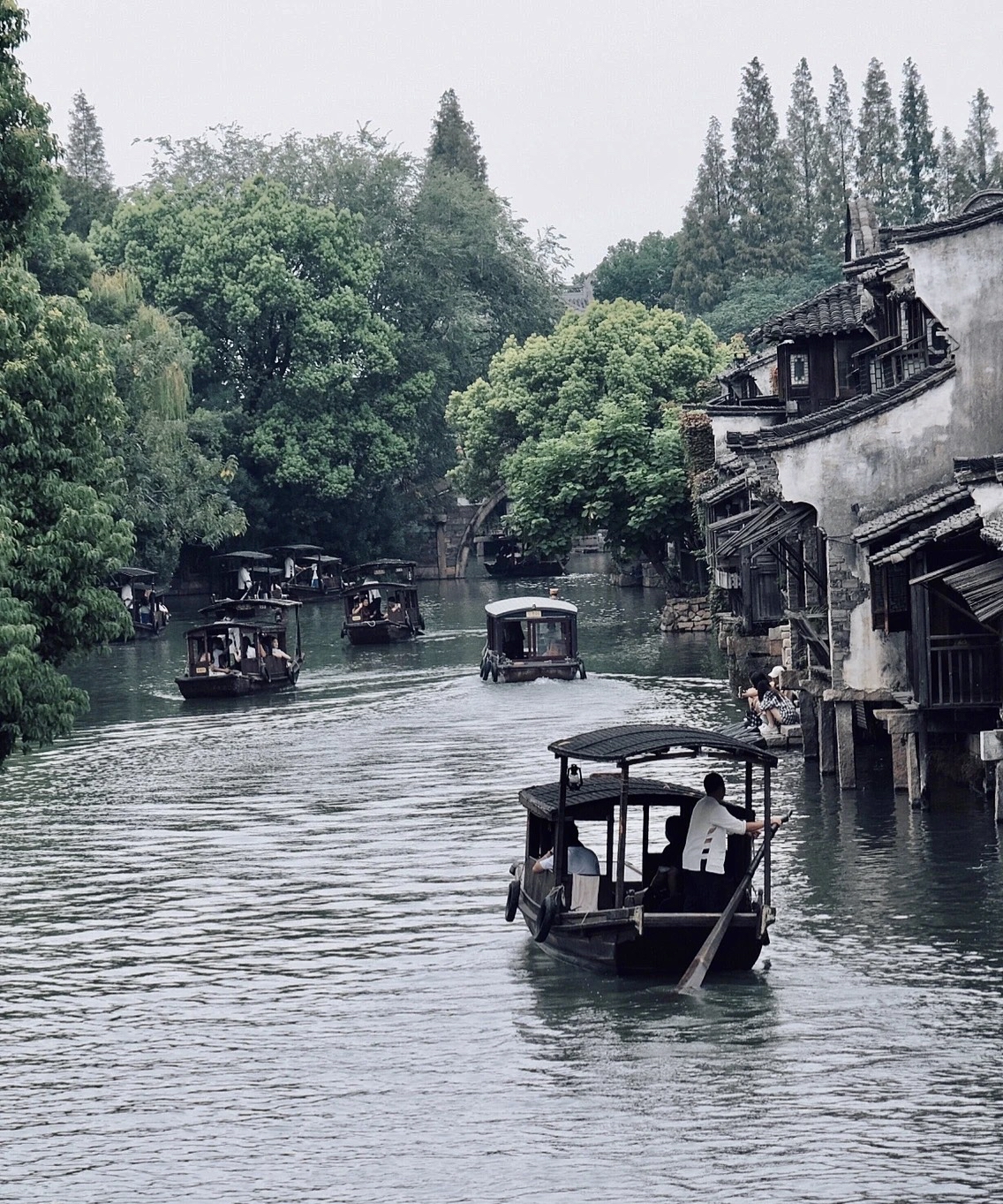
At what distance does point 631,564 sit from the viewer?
94.2m

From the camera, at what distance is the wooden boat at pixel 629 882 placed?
22656 millimetres

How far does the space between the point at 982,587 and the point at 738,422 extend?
2904 centimetres

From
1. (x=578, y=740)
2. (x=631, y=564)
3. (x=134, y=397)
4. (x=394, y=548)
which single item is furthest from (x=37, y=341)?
(x=394, y=548)

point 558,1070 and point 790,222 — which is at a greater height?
point 790,222

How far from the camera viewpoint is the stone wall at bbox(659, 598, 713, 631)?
220 feet

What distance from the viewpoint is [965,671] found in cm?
3084

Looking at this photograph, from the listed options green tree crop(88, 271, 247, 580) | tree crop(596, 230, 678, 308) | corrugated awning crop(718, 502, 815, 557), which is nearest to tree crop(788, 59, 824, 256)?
tree crop(596, 230, 678, 308)

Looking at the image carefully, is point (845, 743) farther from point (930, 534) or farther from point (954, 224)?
point (954, 224)

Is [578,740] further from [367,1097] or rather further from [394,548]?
[394,548]

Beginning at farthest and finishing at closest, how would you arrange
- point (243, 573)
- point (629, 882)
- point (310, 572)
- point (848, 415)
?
point (310, 572) → point (243, 573) → point (848, 415) → point (629, 882)

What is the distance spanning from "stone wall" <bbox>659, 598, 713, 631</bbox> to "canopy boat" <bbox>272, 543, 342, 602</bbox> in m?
29.6

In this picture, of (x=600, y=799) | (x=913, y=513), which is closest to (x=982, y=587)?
(x=913, y=513)

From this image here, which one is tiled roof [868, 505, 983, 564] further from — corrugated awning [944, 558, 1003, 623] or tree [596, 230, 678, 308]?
tree [596, 230, 678, 308]

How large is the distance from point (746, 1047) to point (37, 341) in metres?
12.4
